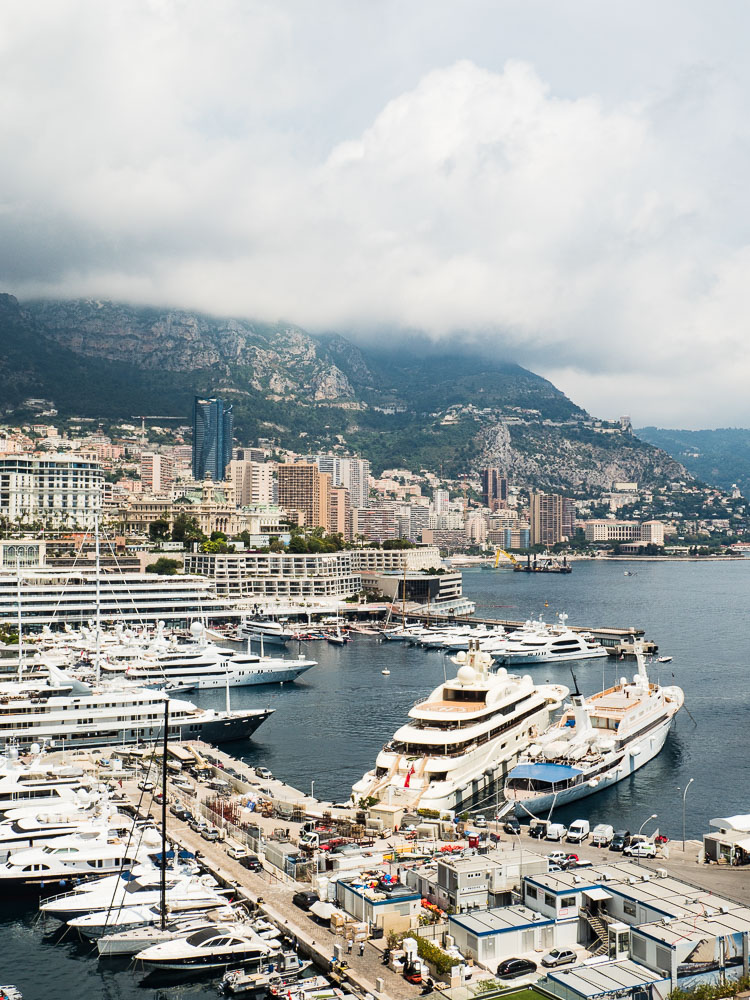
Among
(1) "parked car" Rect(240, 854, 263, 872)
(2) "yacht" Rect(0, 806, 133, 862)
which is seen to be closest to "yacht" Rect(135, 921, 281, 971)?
(1) "parked car" Rect(240, 854, 263, 872)

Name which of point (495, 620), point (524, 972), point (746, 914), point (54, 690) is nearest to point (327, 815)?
point (524, 972)

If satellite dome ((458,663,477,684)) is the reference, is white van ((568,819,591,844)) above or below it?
below

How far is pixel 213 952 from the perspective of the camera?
895 inches

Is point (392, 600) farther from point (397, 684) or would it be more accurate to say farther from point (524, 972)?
point (524, 972)

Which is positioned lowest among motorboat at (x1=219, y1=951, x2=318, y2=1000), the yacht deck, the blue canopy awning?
motorboat at (x1=219, y1=951, x2=318, y2=1000)

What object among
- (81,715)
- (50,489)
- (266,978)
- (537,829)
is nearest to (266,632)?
(81,715)

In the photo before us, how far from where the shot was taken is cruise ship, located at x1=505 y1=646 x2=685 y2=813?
36.0 meters

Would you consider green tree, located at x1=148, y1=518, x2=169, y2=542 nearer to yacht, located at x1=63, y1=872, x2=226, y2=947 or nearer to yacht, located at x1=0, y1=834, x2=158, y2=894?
yacht, located at x1=0, y1=834, x2=158, y2=894

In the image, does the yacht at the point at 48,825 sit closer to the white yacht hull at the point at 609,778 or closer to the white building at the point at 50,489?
the white yacht hull at the point at 609,778

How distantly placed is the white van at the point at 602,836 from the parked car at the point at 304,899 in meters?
9.64

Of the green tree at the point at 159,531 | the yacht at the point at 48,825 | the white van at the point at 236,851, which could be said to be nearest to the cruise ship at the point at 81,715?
the yacht at the point at 48,825

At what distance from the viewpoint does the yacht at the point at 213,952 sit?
22719mm

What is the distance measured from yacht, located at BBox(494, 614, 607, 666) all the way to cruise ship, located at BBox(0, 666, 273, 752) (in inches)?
1405

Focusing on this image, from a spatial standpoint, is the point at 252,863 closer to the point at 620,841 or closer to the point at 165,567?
the point at 620,841
